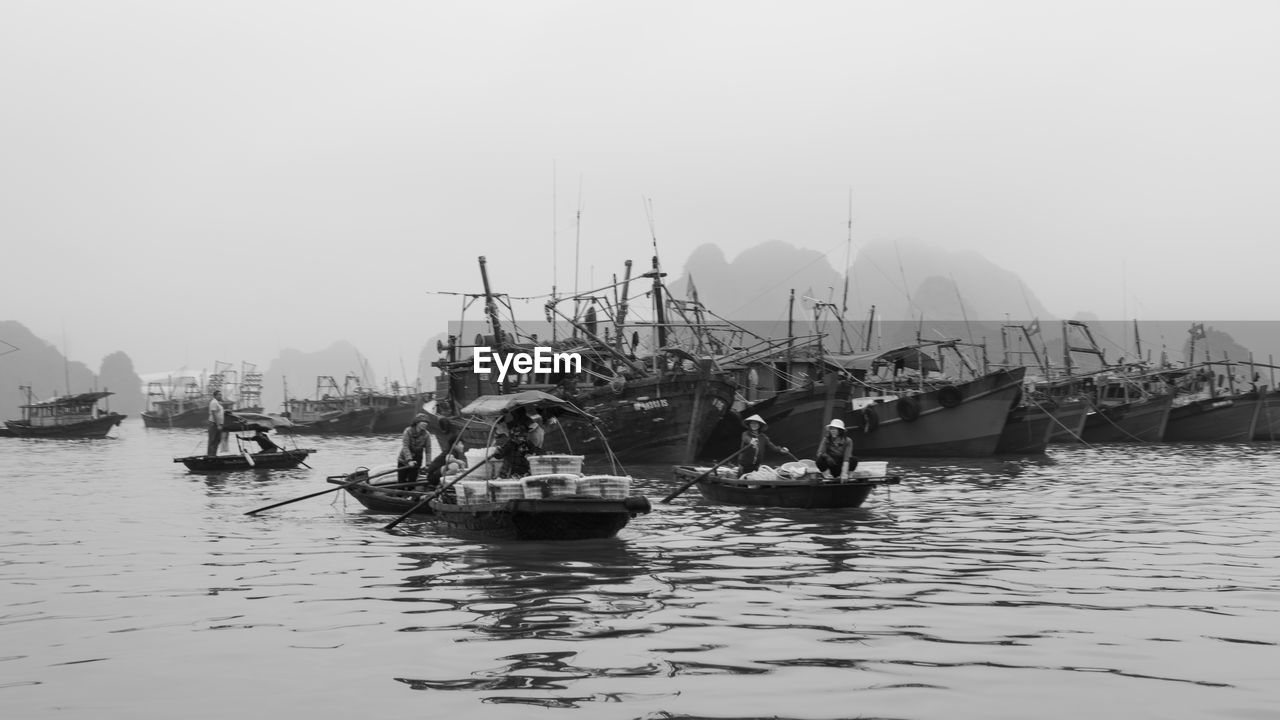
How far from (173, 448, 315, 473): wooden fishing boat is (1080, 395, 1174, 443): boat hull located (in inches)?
1376

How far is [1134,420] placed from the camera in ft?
164

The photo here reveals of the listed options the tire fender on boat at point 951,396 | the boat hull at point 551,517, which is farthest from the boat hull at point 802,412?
the boat hull at point 551,517

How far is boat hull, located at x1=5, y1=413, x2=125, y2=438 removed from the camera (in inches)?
2992

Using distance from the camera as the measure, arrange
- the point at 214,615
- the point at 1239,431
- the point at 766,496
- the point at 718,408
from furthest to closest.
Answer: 1. the point at 1239,431
2. the point at 718,408
3. the point at 766,496
4. the point at 214,615

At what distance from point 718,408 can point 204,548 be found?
2171 cm

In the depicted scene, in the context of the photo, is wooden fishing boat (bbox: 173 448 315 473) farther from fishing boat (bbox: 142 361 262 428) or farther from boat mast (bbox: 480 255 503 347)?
fishing boat (bbox: 142 361 262 428)

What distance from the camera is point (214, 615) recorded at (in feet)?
35.9

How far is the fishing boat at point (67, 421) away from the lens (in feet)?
250

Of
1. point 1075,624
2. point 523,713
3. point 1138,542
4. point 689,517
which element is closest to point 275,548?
point 689,517

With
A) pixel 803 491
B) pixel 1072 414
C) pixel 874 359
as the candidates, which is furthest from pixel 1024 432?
pixel 803 491

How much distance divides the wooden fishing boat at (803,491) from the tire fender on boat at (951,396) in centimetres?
1767

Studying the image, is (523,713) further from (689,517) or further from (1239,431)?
(1239,431)

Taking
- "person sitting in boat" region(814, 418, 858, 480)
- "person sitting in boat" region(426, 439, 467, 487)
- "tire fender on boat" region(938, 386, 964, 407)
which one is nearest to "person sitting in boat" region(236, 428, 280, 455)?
"person sitting in boat" region(426, 439, 467, 487)

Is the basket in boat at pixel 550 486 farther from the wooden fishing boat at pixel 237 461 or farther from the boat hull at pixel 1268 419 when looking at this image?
the boat hull at pixel 1268 419
